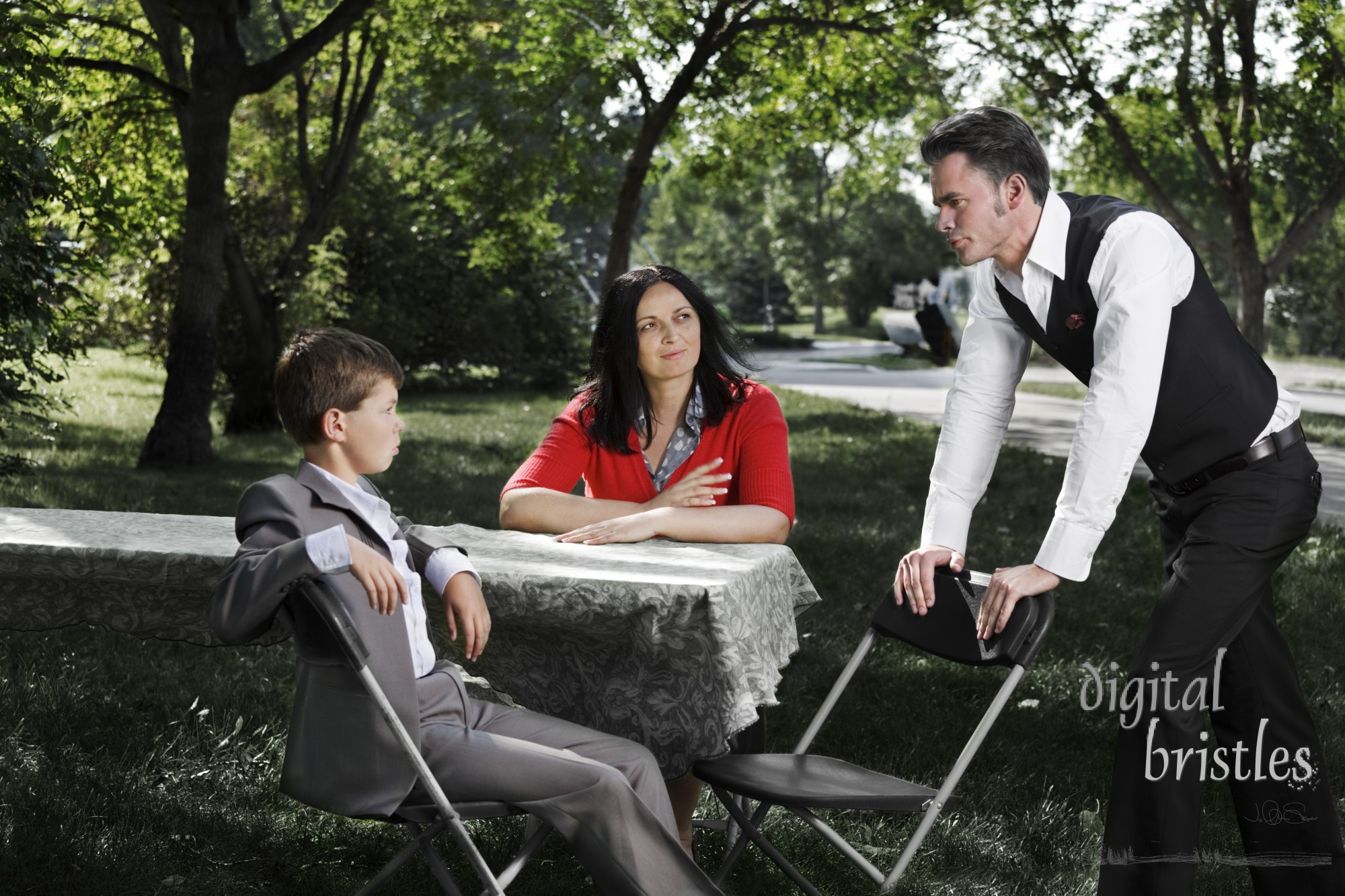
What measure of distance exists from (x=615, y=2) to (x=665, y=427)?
37.5ft

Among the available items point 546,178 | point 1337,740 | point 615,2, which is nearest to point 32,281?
point 1337,740

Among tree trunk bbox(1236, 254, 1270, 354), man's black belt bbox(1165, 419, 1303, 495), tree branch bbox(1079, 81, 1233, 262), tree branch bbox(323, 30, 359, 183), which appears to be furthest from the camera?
tree trunk bbox(1236, 254, 1270, 354)

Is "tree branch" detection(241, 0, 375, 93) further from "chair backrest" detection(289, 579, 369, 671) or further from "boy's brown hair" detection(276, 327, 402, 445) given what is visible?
"chair backrest" detection(289, 579, 369, 671)

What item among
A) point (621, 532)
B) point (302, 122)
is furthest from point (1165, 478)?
point (302, 122)

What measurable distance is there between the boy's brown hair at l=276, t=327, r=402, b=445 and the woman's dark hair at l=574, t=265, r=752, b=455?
3.84ft

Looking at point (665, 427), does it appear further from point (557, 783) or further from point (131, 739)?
point (131, 739)

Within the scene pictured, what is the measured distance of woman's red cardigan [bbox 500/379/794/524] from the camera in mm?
3852

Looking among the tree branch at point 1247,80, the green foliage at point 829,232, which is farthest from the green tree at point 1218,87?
the green foliage at point 829,232

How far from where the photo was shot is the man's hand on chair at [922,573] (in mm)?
3316

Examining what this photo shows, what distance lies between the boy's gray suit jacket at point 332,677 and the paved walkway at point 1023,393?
5969 millimetres

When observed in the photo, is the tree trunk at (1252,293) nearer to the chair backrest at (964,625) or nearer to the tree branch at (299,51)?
the tree branch at (299,51)

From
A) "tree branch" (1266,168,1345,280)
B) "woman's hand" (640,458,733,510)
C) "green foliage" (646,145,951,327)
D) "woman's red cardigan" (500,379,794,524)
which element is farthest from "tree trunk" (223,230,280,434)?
"green foliage" (646,145,951,327)

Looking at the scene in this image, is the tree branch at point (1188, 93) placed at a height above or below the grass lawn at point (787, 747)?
above

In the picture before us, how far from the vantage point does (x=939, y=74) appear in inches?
617
